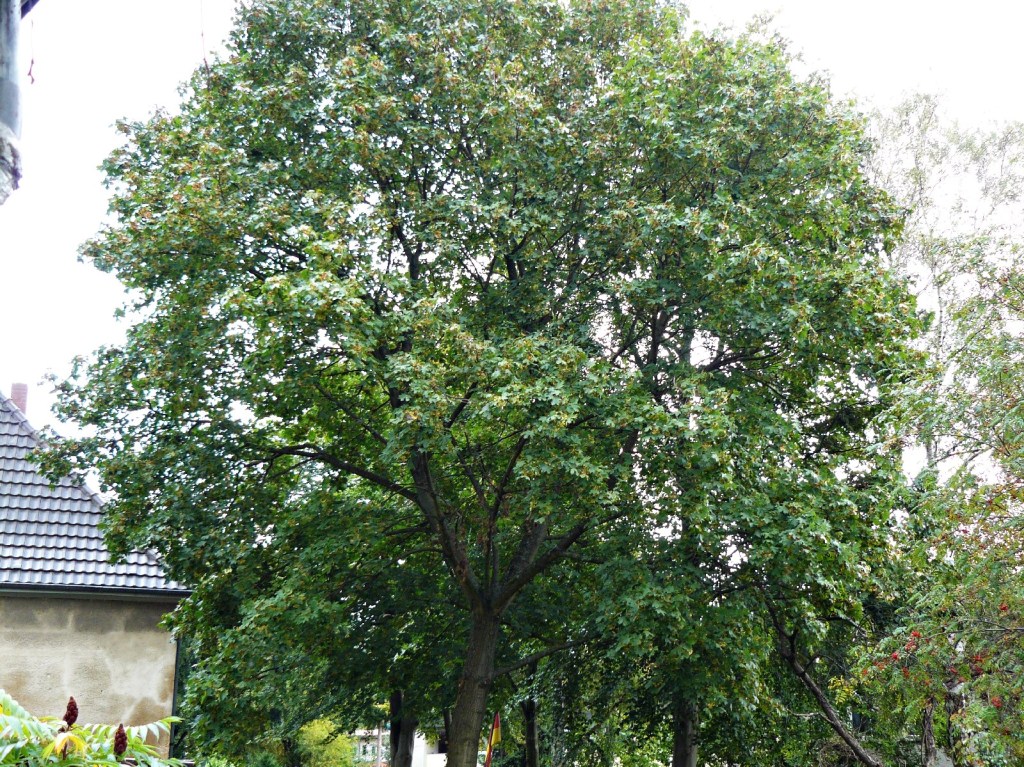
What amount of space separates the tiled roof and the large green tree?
6.72 feet

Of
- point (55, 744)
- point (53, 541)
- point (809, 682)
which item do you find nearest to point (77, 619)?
point (53, 541)

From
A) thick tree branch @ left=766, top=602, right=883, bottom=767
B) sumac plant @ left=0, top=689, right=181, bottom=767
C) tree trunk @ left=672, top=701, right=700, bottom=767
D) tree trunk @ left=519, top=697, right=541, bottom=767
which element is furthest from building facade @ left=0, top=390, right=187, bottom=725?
sumac plant @ left=0, top=689, right=181, bottom=767

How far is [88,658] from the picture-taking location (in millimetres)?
13820

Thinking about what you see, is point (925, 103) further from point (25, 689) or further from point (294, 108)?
point (25, 689)

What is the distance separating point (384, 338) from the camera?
38.3ft

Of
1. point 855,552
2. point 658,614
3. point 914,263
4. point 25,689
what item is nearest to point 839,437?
point 855,552

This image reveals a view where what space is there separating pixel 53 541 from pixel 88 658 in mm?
1873

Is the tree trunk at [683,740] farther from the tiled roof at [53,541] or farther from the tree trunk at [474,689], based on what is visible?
the tiled roof at [53,541]

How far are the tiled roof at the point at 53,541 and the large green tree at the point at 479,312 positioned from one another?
205cm

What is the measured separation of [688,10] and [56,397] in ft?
36.2

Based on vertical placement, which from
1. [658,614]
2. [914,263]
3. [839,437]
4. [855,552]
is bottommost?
[658,614]

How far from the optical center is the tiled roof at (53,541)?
1374cm

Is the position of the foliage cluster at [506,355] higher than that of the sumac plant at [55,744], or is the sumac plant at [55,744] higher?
the foliage cluster at [506,355]

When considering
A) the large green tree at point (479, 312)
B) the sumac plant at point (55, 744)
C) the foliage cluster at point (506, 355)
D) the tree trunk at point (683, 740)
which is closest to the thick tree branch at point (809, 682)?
the foliage cluster at point (506, 355)
